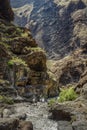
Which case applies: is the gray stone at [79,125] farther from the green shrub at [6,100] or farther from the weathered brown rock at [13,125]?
the green shrub at [6,100]

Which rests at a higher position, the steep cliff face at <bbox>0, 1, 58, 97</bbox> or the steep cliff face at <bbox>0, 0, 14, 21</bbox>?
the steep cliff face at <bbox>0, 0, 14, 21</bbox>

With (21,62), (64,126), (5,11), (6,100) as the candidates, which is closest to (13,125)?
(64,126)

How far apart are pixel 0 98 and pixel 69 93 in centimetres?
935

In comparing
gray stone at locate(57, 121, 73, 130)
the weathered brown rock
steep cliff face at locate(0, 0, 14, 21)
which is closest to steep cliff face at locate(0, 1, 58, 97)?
steep cliff face at locate(0, 0, 14, 21)

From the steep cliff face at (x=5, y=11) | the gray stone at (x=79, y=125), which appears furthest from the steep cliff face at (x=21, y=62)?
the gray stone at (x=79, y=125)

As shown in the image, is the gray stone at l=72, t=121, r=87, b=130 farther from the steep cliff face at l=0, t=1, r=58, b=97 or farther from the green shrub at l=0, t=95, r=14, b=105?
the steep cliff face at l=0, t=1, r=58, b=97

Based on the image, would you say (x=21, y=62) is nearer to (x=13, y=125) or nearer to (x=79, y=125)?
(x=79, y=125)

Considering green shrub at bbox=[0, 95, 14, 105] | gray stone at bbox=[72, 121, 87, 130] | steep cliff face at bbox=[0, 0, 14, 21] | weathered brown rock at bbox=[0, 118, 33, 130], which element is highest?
steep cliff face at bbox=[0, 0, 14, 21]

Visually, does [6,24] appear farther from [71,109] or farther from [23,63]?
[71,109]

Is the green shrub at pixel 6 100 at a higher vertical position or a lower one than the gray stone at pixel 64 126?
lower

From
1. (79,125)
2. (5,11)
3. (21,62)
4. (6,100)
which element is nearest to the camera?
(79,125)

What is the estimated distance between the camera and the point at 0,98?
48.3 m

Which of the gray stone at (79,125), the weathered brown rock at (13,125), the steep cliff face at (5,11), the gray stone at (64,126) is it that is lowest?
the gray stone at (64,126)

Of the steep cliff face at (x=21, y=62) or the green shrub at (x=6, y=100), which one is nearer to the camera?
the green shrub at (x=6, y=100)
